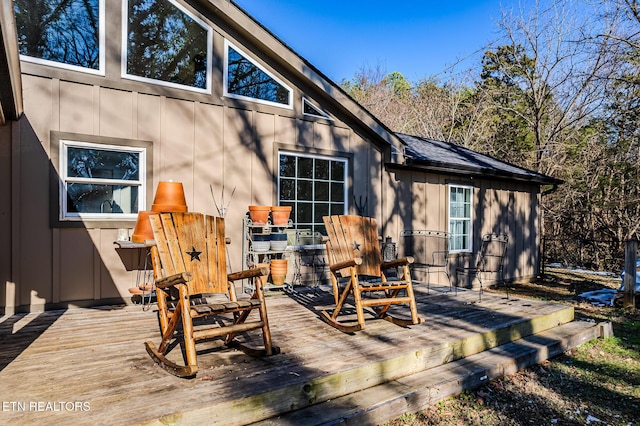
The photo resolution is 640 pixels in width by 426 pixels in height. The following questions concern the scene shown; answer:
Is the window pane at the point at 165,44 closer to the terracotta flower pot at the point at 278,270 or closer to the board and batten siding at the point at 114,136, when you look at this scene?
the board and batten siding at the point at 114,136

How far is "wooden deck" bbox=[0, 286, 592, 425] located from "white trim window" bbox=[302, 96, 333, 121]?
2.85 m

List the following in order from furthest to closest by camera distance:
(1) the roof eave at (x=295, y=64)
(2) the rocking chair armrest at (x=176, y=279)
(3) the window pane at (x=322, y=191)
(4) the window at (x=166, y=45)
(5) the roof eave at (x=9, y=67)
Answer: (3) the window pane at (x=322, y=191) < (1) the roof eave at (x=295, y=64) < (4) the window at (x=166, y=45) < (2) the rocking chair armrest at (x=176, y=279) < (5) the roof eave at (x=9, y=67)

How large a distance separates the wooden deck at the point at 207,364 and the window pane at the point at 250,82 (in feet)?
9.14

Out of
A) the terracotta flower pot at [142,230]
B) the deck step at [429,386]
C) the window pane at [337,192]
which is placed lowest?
the deck step at [429,386]

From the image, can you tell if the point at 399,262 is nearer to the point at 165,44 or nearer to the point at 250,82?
the point at 250,82

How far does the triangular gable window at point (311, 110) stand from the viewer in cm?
579

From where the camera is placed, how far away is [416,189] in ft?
23.1

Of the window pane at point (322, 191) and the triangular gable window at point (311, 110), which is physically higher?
the triangular gable window at point (311, 110)

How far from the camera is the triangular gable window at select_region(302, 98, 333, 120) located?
579 cm

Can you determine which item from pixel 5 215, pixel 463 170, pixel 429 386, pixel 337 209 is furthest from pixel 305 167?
pixel 429 386

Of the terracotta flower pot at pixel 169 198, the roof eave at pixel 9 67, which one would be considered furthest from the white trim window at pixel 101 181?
the roof eave at pixel 9 67

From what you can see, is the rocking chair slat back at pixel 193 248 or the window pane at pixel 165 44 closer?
the rocking chair slat back at pixel 193 248

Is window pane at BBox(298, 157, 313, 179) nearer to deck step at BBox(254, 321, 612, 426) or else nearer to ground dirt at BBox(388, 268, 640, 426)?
deck step at BBox(254, 321, 612, 426)

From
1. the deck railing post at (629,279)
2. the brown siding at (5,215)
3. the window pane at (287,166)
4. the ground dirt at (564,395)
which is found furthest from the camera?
the deck railing post at (629,279)
